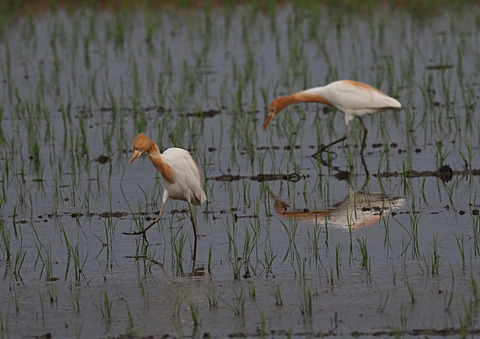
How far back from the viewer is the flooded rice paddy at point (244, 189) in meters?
6.78

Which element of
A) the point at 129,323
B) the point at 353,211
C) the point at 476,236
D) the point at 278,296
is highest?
the point at 353,211

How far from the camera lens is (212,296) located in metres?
6.83

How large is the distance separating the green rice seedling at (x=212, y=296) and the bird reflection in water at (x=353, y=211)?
5.65ft

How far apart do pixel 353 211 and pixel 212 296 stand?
8.71 ft

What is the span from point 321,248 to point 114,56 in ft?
33.7

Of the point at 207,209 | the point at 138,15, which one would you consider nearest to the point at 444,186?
the point at 207,209

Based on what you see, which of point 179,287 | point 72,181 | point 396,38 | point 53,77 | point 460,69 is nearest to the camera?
point 179,287

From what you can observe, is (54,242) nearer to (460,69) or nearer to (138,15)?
(460,69)

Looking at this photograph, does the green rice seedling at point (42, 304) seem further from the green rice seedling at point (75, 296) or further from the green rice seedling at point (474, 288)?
the green rice seedling at point (474, 288)

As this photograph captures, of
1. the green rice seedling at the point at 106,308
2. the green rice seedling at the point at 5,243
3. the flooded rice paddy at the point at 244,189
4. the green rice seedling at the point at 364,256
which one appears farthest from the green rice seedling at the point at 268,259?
the green rice seedling at the point at 5,243

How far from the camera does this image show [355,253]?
7973 mm

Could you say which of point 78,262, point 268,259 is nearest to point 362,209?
point 268,259

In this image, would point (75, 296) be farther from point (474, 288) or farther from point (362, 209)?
point (362, 209)

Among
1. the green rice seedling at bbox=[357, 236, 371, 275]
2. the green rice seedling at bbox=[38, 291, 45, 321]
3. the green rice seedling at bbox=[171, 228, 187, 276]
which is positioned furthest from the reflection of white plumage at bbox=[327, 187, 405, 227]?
the green rice seedling at bbox=[38, 291, 45, 321]
